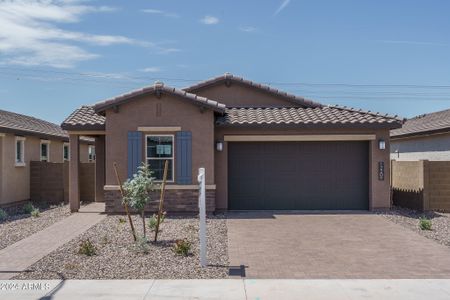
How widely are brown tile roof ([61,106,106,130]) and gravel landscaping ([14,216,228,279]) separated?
439 centimetres

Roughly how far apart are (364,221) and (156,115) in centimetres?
693

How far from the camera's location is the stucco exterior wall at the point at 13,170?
16594mm

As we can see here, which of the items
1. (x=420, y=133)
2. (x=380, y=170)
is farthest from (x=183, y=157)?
(x=420, y=133)

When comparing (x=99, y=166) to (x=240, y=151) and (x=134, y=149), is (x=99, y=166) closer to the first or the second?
(x=134, y=149)

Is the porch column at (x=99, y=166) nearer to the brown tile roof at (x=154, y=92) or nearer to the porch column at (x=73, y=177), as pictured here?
the porch column at (x=73, y=177)

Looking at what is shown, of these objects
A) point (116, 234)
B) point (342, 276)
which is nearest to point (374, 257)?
point (342, 276)

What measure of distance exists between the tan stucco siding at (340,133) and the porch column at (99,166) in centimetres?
488

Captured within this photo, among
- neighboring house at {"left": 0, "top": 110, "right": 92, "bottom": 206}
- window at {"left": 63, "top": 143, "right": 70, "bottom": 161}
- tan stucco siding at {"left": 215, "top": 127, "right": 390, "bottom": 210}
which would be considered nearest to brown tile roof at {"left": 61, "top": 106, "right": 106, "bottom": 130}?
neighboring house at {"left": 0, "top": 110, "right": 92, "bottom": 206}

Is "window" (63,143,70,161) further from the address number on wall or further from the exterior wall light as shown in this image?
the address number on wall

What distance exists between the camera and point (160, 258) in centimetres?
898

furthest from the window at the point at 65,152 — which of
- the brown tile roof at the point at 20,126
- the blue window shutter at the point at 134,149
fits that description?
the blue window shutter at the point at 134,149
